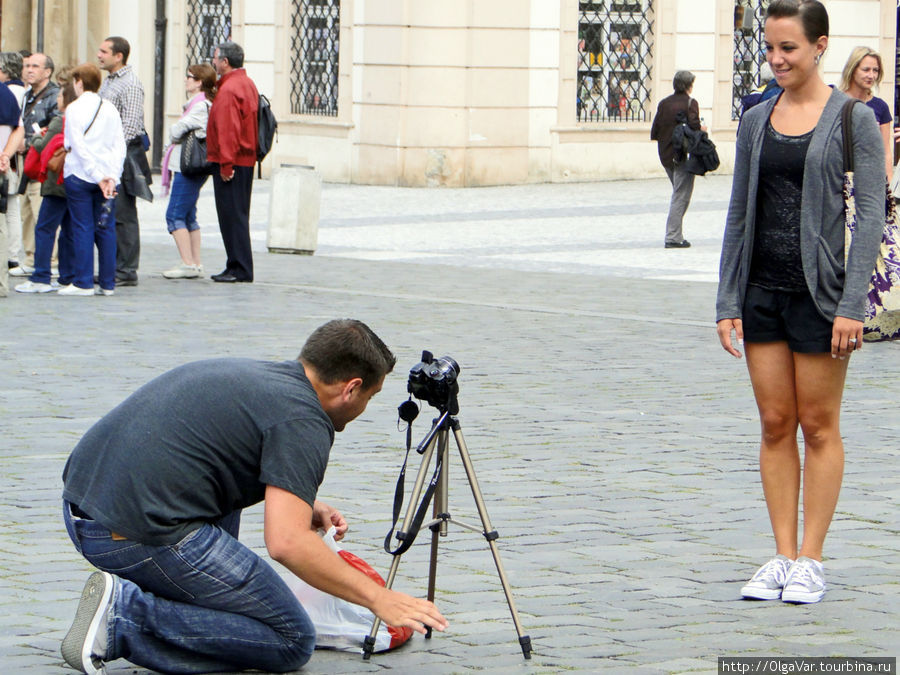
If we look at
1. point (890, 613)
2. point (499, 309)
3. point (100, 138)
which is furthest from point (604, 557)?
point (100, 138)

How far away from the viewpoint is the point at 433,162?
24.6 metres

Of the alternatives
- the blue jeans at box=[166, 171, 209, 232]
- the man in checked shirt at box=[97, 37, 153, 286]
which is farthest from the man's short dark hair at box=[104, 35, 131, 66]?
the blue jeans at box=[166, 171, 209, 232]

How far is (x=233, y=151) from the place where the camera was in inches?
543

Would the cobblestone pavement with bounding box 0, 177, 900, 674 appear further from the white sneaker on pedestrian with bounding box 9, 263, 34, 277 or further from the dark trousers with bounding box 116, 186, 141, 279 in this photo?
the white sneaker on pedestrian with bounding box 9, 263, 34, 277

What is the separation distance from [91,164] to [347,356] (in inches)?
333

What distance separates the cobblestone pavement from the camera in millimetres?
4945

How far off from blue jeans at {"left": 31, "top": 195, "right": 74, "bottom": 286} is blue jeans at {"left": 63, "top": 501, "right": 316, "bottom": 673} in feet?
28.9

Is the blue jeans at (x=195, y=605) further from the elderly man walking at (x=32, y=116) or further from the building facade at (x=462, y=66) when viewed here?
the building facade at (x=462, y=66)

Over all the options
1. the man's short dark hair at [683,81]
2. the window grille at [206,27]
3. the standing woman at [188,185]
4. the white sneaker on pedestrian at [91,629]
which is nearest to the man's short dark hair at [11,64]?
the standing woman at [188,185]

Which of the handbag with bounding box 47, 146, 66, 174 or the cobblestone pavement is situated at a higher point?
the handbag with bounding box 47, 146, 66, 174

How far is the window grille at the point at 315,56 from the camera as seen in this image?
85.3 ft

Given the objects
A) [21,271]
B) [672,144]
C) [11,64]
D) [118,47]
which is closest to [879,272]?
[118,47]

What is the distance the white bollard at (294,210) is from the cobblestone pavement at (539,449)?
0.56m

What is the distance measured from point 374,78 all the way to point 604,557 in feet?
64.5
